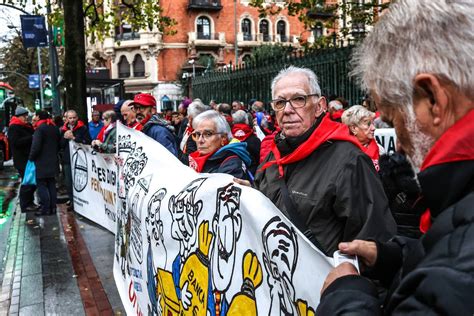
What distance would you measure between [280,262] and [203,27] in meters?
52.9

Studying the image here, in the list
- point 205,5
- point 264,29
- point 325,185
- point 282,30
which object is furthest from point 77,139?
point 282,30

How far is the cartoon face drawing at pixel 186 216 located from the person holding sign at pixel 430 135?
136 cm

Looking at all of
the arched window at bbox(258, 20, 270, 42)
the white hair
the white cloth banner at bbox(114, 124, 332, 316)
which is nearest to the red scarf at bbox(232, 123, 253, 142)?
the white hair

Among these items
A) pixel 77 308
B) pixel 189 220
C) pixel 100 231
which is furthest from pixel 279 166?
pixel 100 231

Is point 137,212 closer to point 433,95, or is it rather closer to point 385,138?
point 433,95

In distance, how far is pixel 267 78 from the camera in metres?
12.9

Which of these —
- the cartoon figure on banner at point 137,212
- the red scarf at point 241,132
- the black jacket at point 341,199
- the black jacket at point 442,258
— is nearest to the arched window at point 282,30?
the red scarf at point 241,132

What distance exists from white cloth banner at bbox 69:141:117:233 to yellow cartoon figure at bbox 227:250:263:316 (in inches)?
200

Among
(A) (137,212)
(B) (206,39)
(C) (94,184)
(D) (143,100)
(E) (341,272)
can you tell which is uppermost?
(B) (206,39)

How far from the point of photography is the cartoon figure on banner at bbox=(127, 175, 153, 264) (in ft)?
11.4

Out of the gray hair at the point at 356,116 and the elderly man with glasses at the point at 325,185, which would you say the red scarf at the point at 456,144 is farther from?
the gray hair at the point at 356,116

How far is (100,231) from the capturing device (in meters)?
7.73

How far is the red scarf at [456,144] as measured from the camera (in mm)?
994

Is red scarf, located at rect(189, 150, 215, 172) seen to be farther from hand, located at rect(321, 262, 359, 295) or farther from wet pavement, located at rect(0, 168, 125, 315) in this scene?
hand, located at rect(321, 262, 359, 295)
